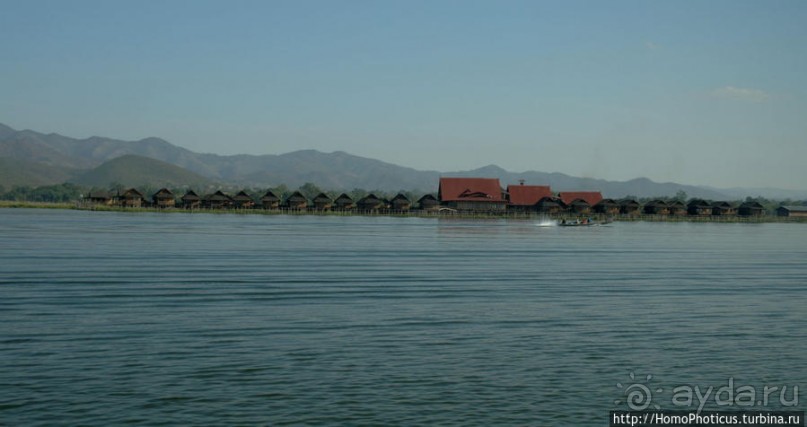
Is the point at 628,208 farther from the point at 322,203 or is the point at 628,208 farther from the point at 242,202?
the point at 242,202

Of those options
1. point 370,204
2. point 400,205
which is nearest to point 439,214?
point 400,205

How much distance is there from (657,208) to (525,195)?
1013 inches

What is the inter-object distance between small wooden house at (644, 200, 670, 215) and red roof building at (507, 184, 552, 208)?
18.9m

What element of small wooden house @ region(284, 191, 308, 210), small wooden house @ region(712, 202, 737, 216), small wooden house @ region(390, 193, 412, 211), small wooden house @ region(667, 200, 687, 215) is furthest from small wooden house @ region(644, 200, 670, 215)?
small wooden house @ region(284, 191, 308, 210)

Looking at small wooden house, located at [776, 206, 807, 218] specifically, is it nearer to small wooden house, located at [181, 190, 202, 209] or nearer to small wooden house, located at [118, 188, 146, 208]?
small wooden house, located at [181, 190, 202, 209]

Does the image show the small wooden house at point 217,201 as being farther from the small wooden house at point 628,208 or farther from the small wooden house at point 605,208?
the small wooden house at point 628,208

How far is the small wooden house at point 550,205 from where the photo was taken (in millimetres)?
145000

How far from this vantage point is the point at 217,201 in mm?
144125

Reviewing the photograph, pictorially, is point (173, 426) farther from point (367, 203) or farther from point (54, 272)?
point (367, 203)

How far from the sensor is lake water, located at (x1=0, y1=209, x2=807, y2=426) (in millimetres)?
13484

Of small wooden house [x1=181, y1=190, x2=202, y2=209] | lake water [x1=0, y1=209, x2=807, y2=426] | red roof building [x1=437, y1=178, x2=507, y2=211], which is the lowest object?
lake water [x1=0, y1=209, x2=807, y2=426]

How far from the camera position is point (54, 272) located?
32.0m

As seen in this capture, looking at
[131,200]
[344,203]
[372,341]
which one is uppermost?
[344,203]

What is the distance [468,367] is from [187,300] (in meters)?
12.2
